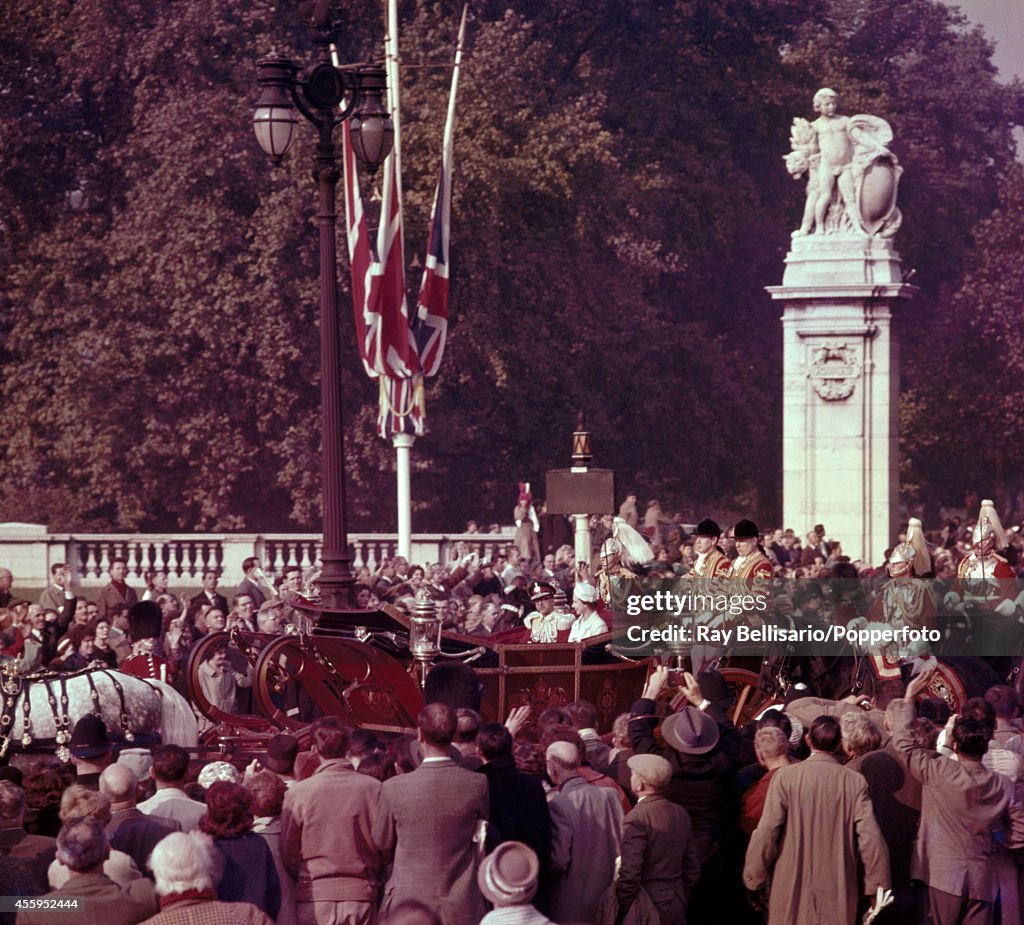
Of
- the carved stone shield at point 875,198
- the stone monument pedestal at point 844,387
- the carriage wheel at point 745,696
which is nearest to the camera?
the carriage wheel at point 745,696

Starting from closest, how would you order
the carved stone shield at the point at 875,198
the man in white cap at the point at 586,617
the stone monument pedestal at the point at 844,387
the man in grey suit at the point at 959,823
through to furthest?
the man in grey suit at the point at 959,823 → the man in white cap at the point at 586,617 → the stone monument pedestal at the point at 844,387 → the carved stone shield at the point at 875,198

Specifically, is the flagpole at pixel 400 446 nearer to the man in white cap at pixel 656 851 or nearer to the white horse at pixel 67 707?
the white horse at pixel 67 707

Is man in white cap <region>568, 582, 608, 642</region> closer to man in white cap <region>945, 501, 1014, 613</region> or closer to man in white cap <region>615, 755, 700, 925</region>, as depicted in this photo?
man in white cap <region>945, 501, 1014, 613</region>

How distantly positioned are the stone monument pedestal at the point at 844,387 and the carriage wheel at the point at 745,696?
17.7 metres

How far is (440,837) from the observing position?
9.63 meters

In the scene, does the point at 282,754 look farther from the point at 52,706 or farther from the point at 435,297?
the point at 435,297

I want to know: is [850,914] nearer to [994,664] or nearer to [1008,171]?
[994,664]

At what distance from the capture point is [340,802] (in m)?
9.93

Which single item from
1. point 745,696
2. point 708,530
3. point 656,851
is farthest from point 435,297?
point 656,851

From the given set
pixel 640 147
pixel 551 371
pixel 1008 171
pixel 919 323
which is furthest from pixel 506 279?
pixel 1008 171

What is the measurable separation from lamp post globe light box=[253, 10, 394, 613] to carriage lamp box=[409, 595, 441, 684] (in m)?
1.84

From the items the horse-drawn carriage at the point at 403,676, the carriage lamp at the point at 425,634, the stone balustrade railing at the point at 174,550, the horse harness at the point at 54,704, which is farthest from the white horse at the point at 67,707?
the stone balustrade railing at the point at 174,550

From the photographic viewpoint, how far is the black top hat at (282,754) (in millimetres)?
10508

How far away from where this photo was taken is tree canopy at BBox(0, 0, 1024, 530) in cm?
3784
